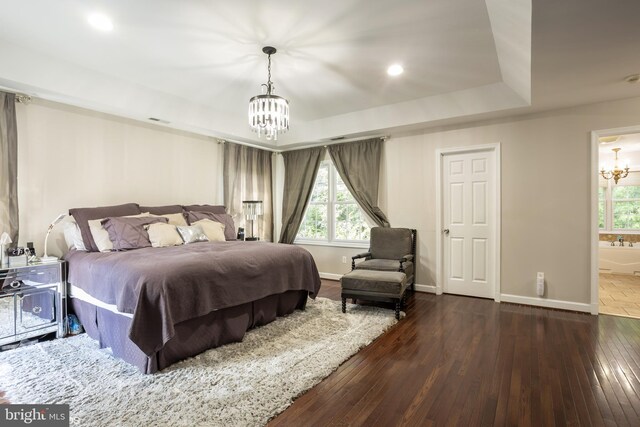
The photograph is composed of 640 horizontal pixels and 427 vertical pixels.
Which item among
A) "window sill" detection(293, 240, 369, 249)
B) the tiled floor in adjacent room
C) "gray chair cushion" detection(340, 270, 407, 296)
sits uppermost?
"window sill" detection(293, 240, 369, 249)

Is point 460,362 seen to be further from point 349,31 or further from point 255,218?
point 255,218

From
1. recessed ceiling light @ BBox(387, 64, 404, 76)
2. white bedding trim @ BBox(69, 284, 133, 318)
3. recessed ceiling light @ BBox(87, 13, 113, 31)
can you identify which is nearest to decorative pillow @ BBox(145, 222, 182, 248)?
white bedding trim @ BBox(69, 284, 133, 318)

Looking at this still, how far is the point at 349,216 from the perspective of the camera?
568cm

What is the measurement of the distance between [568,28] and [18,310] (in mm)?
4779

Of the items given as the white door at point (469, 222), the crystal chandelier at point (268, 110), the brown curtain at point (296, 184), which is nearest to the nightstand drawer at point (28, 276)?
the crystal chandelier at point (268, 110)

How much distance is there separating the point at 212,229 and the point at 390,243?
2499 mm

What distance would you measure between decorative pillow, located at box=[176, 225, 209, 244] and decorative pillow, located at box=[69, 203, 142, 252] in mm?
643

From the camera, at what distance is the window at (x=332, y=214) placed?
18.4 feet

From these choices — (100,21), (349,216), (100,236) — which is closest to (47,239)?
(100,236)

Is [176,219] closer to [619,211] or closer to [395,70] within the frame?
[395,70]

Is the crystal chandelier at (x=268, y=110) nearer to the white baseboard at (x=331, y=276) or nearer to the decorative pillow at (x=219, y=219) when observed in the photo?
the decorative pillow at (x=219, y=219)

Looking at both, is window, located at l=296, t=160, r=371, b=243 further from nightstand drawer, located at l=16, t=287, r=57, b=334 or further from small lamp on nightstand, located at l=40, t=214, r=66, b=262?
nightstand drawer, located at l=16, t=287, r=57, b=334

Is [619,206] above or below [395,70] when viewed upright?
below

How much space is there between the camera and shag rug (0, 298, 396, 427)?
1879mm
